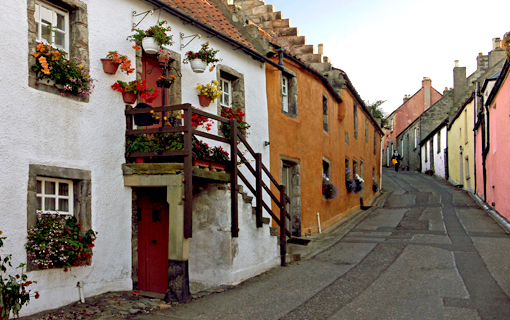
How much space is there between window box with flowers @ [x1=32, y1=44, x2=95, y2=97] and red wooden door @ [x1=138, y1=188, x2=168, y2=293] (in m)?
2.31

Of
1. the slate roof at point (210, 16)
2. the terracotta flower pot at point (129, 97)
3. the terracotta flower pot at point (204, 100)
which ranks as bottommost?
the terracotta flower pot at point (129, 97)

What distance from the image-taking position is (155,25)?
8.85 meters

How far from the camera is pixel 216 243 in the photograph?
9.12 m

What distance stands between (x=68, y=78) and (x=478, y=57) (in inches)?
1404

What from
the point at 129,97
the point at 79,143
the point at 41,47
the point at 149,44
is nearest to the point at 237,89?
the point at 149,44

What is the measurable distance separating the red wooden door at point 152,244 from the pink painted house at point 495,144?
426 inches

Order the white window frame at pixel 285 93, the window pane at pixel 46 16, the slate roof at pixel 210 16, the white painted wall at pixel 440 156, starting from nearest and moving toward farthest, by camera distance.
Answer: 1. the window pane at pixel 46 16
2. the slate roof at pixel 210 16
3. the white window frame at pixel 285 93
4. the white painted wall at pixel 440 156

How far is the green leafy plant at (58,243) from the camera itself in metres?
6.73

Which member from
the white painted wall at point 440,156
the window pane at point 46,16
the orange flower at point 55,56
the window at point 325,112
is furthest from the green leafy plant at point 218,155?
the white painted wall at point 440,156

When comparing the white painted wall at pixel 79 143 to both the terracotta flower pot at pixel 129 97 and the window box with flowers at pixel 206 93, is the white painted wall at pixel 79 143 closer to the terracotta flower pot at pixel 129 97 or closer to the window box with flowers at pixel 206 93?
the terracotta flower pot at pixel 129 97

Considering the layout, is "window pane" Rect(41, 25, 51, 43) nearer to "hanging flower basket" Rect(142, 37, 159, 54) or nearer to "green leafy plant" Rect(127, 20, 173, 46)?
"green leafy plant" Rect(127, 20, 173, 46)

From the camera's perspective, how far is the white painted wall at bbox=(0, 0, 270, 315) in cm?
663

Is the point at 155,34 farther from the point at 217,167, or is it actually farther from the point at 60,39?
the point at 217,167

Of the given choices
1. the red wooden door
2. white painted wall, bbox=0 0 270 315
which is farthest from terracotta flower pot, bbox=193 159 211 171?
white painted wall, bbox=0 0 270 315
